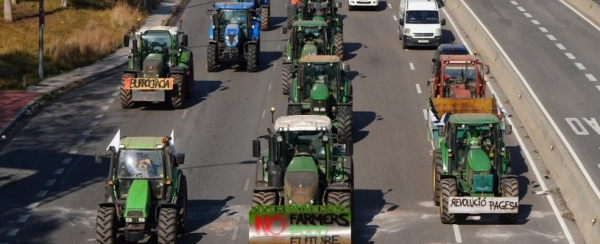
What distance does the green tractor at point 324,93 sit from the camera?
38.4 m

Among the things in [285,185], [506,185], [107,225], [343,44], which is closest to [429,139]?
[506,185]

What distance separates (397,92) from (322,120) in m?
17.2

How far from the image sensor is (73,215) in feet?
102

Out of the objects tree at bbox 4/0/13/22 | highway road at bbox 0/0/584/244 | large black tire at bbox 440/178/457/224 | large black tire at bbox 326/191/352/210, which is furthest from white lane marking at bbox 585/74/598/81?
tree at bbox 4/0/13/22

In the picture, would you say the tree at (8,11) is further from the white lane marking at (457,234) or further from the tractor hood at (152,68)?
the white lane marking at (457,234)

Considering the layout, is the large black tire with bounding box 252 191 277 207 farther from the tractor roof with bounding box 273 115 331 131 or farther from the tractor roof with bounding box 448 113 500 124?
the tractor roof with bounding box 448 113 500 124

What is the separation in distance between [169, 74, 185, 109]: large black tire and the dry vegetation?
693 centimetres

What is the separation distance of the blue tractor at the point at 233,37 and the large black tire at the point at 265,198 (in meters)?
20.2

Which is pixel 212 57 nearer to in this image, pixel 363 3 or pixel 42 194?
pixel 363 3

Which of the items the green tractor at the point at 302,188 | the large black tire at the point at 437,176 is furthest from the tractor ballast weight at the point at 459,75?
the green tractor at the point at 302,188

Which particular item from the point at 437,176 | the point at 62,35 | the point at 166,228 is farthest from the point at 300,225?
the point at 62,35

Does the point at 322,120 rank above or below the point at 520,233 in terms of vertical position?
above

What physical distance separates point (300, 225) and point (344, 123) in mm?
12038

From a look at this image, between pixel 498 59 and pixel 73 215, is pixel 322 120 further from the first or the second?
pixel 498 59
